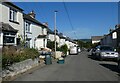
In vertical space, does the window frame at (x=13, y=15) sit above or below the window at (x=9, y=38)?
above

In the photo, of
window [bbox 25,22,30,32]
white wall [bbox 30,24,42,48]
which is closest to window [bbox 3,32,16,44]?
window [bbox 25,22,30,32]

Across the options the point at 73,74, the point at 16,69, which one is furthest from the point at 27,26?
the point at 73,74

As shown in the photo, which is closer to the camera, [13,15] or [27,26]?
[13,15]

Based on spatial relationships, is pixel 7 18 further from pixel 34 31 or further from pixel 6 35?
pixel 34 31

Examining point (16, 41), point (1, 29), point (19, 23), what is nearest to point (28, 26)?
point (19, 23)

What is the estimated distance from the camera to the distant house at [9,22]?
76.0ft

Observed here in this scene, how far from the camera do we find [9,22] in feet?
85.1

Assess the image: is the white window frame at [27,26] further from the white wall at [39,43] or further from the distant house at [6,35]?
the distant house at [6,35]

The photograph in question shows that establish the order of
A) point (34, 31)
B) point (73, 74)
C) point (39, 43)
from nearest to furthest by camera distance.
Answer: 1. point (73, 74)
2. point (34, 31)
3. point (39, 43)

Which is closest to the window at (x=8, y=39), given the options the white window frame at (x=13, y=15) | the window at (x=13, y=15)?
the white window frame at (x=13, y=15)

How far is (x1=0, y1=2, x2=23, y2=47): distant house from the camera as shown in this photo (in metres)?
23.2

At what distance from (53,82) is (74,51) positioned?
146ft

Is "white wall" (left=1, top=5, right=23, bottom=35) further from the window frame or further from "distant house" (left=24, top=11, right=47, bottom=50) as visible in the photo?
"distant house" (left=24, top=11, right=47, bottom=50)

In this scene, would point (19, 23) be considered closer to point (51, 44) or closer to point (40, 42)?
point (40, 42)
